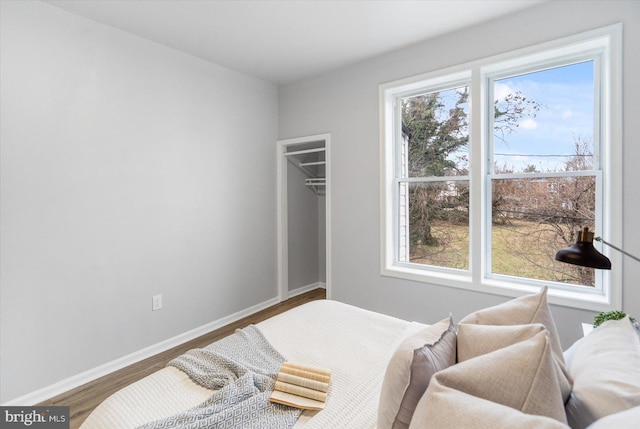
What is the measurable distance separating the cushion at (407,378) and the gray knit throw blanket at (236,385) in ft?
1.29

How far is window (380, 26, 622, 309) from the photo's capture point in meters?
2.23

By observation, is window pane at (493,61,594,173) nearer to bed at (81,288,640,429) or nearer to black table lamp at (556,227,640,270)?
black table lamp at (556,227,640,270)

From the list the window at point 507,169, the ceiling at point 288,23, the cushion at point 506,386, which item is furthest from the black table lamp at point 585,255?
the ceiling at point 288,23

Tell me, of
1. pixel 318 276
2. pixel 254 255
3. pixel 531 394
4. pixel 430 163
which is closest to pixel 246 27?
pixel 430 163

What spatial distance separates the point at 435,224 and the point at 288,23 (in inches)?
83.4

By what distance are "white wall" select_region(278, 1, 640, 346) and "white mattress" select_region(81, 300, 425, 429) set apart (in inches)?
42.0

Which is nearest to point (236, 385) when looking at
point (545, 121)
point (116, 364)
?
point (116, 364)

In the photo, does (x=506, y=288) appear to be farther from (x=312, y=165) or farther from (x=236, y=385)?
(x=312, y=165)

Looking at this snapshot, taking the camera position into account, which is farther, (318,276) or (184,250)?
(318,276)

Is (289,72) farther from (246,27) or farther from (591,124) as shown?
(591,124)

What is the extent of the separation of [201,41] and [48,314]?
239cm

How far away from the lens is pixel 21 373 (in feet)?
6.84

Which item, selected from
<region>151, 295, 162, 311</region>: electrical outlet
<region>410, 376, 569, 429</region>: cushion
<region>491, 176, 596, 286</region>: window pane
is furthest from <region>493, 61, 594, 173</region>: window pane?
<region>151, 295, 162, 311</region>: electrical outlet

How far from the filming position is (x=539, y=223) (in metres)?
2.47
